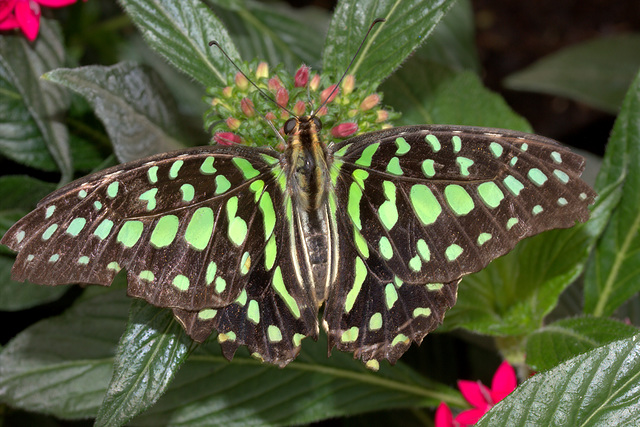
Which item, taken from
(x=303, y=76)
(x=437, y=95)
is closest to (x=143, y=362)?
(x=303, y=76)

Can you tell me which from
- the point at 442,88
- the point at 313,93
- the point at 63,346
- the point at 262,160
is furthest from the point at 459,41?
the point at 63,346

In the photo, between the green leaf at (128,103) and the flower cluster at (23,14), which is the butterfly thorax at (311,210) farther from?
the flower cluster at (23,14)

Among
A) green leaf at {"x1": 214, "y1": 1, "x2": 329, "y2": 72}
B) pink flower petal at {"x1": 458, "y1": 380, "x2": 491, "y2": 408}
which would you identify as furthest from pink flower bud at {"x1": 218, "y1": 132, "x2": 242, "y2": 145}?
green leaf at {"x1": 214, "y1": 1, "x2": 329, "y2": 72}

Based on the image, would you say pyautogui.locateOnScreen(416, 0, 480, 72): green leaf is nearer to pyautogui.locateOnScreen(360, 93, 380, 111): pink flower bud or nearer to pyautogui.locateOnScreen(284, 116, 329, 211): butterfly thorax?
pyautogui.locateOnScreen(360, 93, 380, 111): pink flower bud

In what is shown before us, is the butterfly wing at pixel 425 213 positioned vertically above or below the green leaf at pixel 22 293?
above

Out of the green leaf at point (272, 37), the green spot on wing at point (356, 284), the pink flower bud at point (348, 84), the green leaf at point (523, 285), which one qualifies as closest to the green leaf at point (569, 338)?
the green leaf at point (523, 285)
